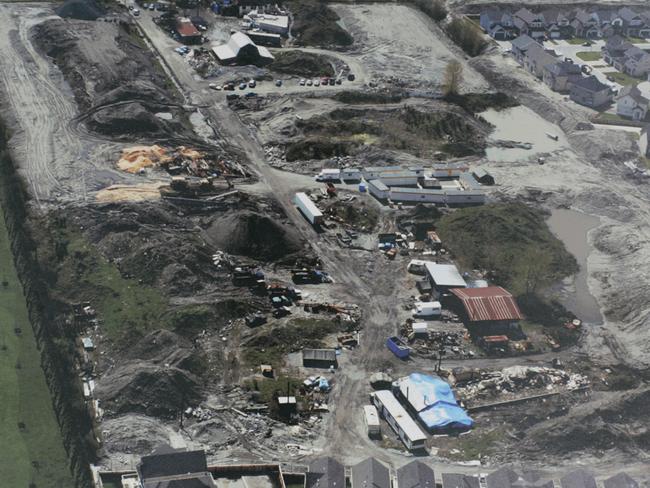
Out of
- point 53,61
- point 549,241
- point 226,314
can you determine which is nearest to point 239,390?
point 226,314

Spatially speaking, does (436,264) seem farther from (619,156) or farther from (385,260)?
(619,156)

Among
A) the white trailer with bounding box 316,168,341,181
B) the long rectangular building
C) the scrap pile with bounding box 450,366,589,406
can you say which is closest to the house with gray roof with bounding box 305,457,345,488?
the long rectangular building

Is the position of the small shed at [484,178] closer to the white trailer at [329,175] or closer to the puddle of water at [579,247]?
the puddle of water at [579,247]

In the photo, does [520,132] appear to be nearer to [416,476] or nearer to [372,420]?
[372,420]

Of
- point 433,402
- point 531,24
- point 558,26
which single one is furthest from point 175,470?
point 558,26

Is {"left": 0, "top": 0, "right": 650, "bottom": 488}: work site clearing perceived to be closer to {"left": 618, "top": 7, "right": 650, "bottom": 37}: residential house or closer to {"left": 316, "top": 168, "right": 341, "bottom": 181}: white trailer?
{"left": 316, "top": 168, "right": 341, "bottom": 181}: white trailer

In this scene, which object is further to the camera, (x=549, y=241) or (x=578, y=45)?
(x=578, y=45)
